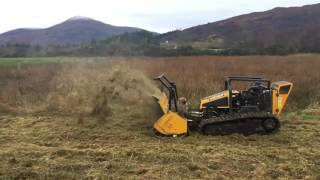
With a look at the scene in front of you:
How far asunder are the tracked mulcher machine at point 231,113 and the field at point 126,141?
0.26m

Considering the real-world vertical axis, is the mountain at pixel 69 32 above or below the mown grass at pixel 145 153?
above

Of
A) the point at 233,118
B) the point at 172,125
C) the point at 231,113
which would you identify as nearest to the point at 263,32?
the point at 231,113

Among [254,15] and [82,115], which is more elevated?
[254,15]

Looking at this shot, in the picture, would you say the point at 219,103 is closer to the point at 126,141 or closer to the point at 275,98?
the point at 275,98

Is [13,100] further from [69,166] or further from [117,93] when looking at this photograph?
[69,166]

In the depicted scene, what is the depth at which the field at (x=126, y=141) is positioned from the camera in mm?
9055

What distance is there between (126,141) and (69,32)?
12209 cm

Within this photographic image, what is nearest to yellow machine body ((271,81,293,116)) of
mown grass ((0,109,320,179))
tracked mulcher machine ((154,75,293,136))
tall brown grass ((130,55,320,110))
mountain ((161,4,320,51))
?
tracked mulcher machine ((154,75,293,136))

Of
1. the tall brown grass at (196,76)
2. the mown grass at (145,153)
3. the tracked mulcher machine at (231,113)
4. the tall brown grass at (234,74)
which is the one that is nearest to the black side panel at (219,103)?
the tracked mulcher machine at (231,113)

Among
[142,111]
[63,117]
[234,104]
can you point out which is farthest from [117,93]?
[234,104]

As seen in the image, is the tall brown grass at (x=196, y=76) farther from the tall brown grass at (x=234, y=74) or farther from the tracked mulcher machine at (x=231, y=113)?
the tracked mulcher machine at (x=231, y=113)

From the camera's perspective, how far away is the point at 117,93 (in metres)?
14.3

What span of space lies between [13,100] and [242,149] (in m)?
10.4

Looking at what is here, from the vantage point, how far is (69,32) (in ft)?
430
